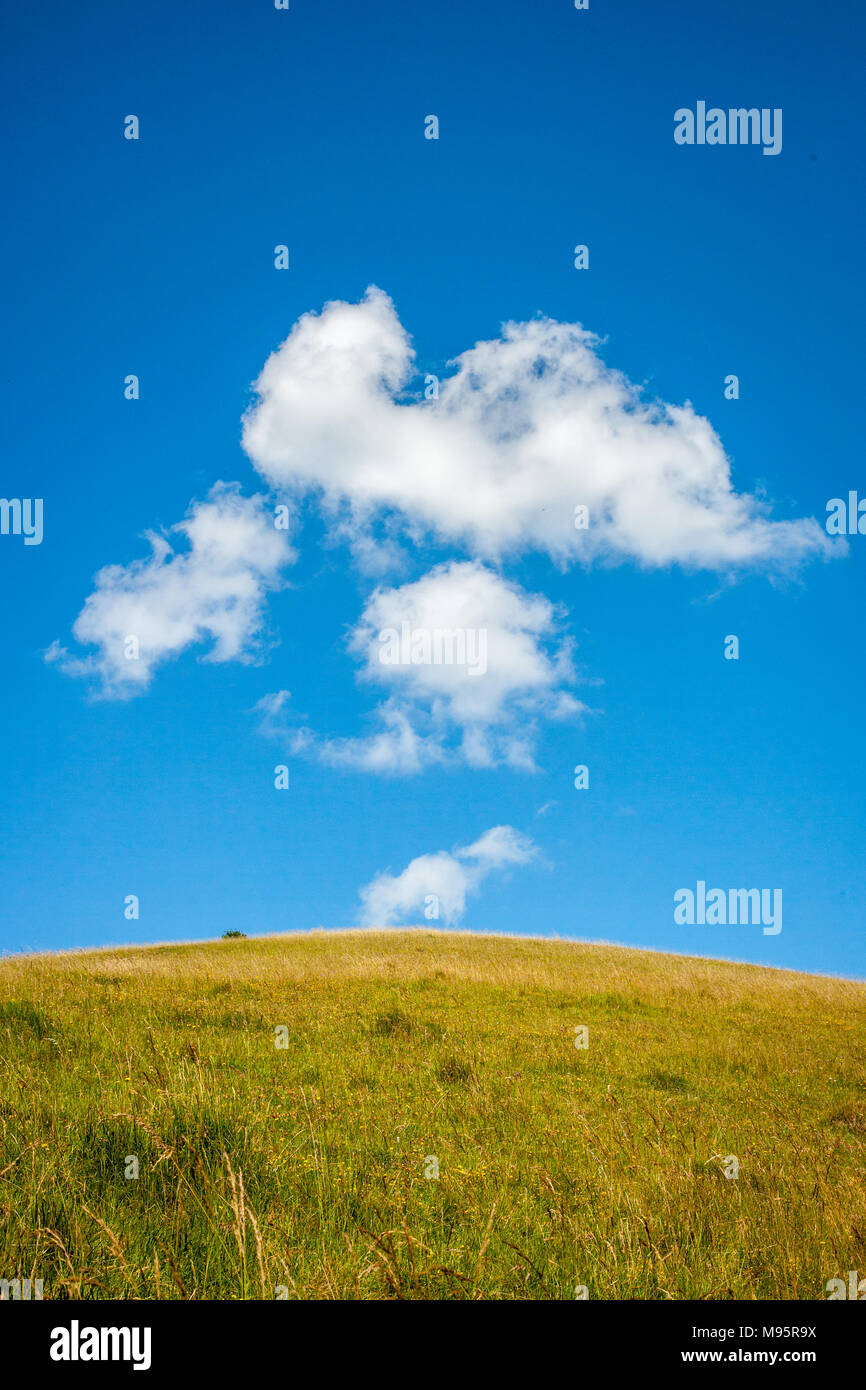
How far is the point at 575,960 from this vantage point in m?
27.5

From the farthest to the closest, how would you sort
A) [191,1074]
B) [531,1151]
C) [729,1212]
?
[191,1074] → [531,1151] → [729,1212]

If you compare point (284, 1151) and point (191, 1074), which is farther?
point (191, 1074)

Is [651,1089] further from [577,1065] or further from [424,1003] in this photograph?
[424,1003]

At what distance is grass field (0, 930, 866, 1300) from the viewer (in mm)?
4375

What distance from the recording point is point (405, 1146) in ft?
22.6

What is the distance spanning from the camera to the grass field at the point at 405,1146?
4375 mm

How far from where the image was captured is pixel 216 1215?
4719 mm
